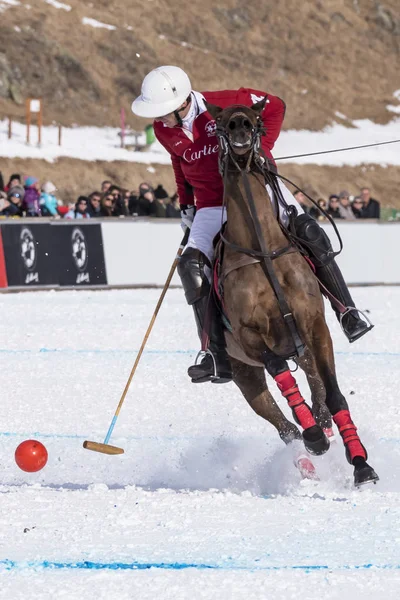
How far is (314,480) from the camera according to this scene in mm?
6527

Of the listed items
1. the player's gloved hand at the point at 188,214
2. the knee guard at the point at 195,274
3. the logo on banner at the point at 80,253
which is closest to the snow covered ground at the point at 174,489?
the knee guard at the point at 195,274

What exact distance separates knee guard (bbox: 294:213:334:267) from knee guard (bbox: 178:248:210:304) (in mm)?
725

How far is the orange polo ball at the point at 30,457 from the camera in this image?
21.4 ft

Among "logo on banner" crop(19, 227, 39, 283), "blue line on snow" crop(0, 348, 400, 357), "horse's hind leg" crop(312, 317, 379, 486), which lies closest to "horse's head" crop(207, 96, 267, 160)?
"horse's hind leg" crop(312, 317, 379, 486)

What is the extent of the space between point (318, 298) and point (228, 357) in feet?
3.14

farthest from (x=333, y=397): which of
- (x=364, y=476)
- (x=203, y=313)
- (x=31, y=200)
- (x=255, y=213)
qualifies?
(x=31, y=200)

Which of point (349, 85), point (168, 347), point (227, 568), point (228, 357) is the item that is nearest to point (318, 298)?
point (228, 357)

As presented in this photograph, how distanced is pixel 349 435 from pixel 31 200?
45.7 ft

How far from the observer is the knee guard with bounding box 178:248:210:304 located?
7.02 meters

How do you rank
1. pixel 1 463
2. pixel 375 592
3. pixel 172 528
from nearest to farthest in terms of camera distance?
pixel 375 592, pixel 172 528, pixel 1 463

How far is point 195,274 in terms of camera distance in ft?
23.0

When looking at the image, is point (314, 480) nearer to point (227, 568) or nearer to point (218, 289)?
point (218, 289)

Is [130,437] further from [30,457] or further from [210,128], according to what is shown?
[210,128]

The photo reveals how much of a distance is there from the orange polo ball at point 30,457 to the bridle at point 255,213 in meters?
1.65
